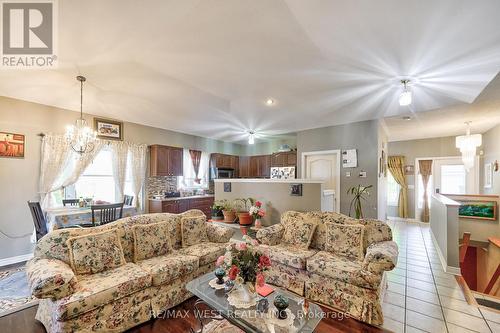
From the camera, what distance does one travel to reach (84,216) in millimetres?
3387

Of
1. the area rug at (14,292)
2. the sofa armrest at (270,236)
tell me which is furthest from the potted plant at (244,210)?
the area rug at (14,292)

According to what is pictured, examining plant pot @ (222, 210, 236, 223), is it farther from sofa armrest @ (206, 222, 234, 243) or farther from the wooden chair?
the wooden chair

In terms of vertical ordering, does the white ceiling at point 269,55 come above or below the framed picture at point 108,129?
above

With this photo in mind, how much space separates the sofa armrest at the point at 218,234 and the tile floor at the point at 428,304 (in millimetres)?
2049

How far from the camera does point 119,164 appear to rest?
16.1ft

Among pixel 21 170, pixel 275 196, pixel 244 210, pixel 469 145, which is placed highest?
pixel 469 145

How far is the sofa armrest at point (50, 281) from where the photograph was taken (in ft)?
5.45

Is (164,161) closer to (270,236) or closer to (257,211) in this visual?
(257,211)

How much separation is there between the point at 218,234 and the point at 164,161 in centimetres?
317

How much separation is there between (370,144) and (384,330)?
12.3ft

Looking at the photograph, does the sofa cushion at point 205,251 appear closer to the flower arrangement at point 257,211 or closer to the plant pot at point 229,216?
the flower arrangement at point 257,211

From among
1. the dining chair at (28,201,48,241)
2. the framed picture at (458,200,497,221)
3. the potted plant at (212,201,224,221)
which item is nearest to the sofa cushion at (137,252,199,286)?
the potted plant at (212,201,224,221)

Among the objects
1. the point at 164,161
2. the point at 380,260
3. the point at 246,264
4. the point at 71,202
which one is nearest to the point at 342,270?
the point at 380,260

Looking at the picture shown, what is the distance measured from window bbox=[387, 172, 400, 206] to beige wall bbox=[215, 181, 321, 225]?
5.22 metres
